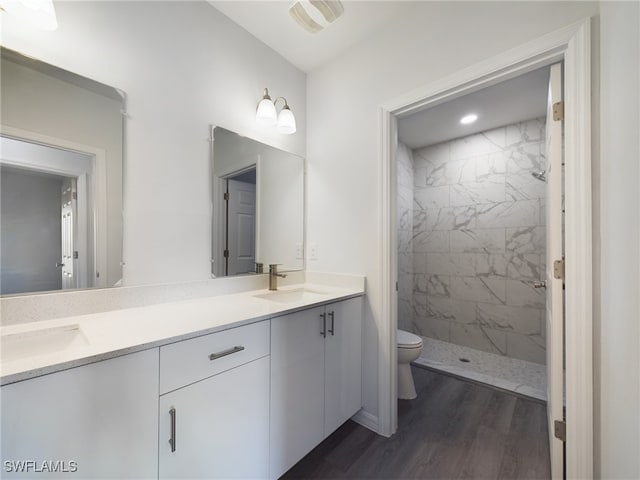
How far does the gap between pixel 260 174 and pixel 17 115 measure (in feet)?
3.75

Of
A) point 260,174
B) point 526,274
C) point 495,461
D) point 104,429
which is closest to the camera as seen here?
point 104,429

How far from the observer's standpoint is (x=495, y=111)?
2.53 metres

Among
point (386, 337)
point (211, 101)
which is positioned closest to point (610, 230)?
point (386, 337)

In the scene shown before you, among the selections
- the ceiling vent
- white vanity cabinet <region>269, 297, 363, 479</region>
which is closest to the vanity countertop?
white vanity cabinet <region>269, 297, 363, 479</region>

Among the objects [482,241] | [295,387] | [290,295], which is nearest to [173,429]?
[295,387]

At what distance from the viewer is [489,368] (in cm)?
259

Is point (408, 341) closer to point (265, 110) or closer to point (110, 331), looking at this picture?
point (110, 331)

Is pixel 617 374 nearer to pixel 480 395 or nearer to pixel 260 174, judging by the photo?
pixel 480 395

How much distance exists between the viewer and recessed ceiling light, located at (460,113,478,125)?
2.61m

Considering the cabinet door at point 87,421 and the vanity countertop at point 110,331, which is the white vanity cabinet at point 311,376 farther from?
the cabinet door at point 87,421

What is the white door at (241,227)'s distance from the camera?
1.71m

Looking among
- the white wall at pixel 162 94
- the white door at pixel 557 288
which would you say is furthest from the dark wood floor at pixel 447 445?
the white wall at pixel 162 94

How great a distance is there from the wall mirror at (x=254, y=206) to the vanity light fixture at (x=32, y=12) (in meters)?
0.72

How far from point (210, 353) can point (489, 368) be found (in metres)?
2.75
